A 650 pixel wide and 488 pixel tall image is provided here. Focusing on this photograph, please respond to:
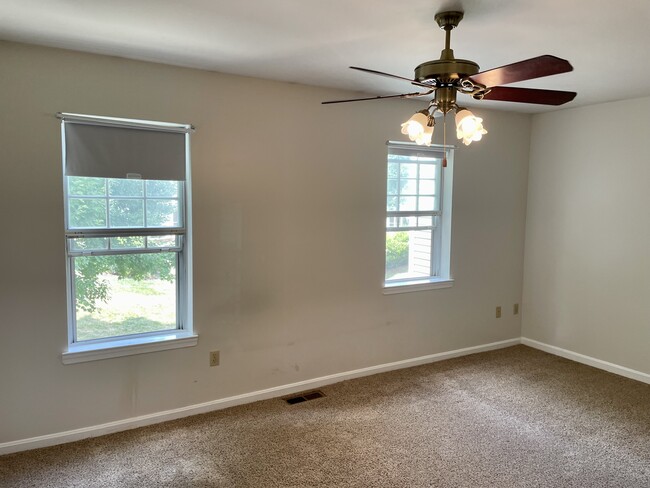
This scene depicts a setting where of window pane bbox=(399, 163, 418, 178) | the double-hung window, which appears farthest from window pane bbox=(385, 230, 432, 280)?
the double-hung window

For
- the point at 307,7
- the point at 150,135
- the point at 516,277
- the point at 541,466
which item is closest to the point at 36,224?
the point at 150,135

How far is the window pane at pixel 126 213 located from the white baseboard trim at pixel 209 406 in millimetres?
1265

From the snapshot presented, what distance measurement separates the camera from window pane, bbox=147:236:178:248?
10.3 feet

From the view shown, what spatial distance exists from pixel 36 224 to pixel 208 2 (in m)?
1.64

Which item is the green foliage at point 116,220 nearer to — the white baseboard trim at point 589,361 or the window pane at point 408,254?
the window pane at point 408,254

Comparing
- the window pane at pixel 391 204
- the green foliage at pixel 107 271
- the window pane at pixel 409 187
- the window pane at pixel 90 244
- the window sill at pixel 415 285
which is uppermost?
the window pane at pixel 409 187

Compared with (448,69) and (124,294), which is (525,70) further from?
(124,294)

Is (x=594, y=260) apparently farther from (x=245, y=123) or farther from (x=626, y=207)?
(x=245, y=123)

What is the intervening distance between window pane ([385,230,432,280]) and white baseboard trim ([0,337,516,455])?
775 mm

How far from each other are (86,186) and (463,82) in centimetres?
226

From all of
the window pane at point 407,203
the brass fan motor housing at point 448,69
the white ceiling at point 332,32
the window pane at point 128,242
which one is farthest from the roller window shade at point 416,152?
the window pane at point 128,242

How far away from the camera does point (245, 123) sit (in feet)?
10.9

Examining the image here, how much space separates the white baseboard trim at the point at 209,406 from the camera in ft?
9.28

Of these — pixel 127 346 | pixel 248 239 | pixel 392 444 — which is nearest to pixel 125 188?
pixel 248 239
